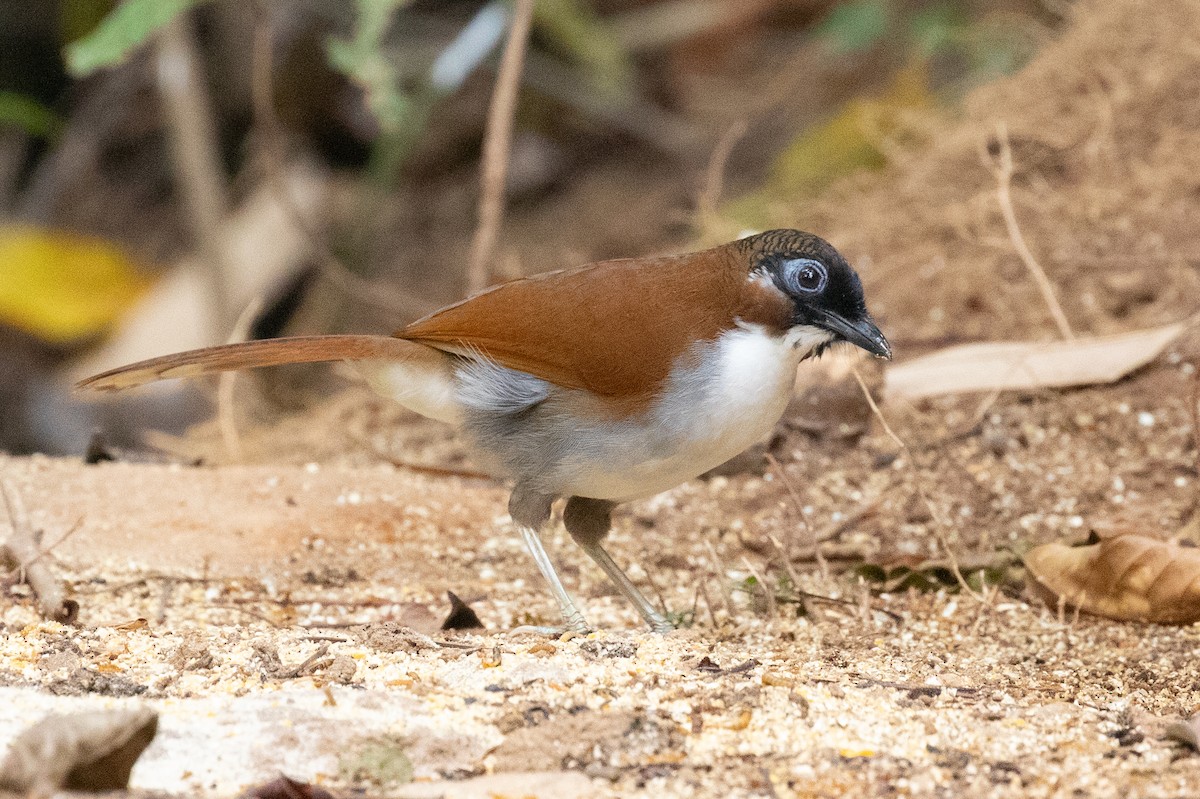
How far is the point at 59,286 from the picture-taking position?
7.95 meters

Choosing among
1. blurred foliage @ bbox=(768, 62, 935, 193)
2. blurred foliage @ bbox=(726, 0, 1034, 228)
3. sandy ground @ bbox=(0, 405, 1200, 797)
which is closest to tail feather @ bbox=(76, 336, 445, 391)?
sandy ground @ bbox=(0, 405, 1200, 797)

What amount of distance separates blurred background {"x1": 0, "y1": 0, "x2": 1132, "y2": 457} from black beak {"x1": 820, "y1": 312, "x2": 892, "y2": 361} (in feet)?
6.73

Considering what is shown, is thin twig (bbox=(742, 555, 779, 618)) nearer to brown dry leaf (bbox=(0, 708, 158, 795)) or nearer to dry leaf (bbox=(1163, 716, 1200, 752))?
dry leaf (bbox=(1163, 716, 1200, 752))

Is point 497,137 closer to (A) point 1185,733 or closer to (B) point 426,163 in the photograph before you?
(A) point 1185,733

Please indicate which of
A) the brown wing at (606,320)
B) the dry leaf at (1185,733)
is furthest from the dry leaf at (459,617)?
the dry leaf at (1185,733)

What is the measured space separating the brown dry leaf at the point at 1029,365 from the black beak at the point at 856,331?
5.40 ft

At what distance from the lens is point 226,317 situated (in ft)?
24.0

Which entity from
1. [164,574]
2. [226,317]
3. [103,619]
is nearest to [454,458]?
[164,574]

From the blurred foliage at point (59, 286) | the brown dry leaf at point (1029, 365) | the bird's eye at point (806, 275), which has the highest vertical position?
the blurred foliage at point (59, 286)

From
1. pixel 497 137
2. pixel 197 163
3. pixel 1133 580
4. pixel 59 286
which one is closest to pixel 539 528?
pixel 1133 580

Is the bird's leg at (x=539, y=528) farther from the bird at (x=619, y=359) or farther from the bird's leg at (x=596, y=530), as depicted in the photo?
the bird's leg at (x=596, y=530)

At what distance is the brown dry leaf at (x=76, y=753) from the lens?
1964mm

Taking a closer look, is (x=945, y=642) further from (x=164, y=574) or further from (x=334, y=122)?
(x=334, y=122)

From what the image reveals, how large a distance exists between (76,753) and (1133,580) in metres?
2.51
